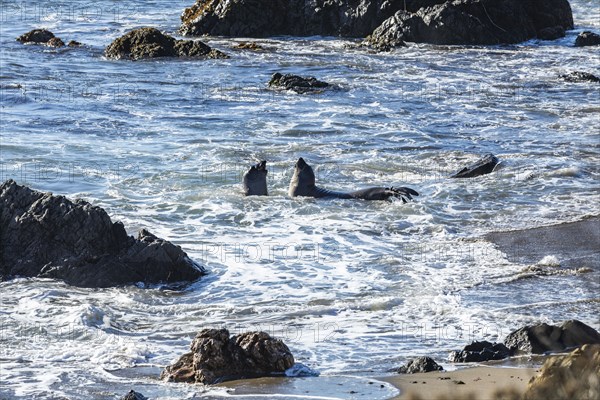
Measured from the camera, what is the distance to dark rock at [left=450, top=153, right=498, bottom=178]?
14555 millimetres

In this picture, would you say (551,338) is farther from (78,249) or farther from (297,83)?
(297,83)

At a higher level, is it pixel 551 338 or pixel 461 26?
pixel 461 26

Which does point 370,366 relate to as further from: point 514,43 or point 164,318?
point 514,43

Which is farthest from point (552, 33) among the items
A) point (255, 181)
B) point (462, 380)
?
point (462, 380)

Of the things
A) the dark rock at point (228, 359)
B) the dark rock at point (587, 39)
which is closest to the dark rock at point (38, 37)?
the dark rock at point (587, 39)

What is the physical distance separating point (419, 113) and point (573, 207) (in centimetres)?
675

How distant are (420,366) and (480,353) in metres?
0.55

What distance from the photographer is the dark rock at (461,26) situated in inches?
1084

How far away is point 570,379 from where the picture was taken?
2875 mm

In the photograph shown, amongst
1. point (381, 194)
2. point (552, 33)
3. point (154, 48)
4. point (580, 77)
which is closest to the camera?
point (381, 194)

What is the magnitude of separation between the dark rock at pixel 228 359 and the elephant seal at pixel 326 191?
5908 mm

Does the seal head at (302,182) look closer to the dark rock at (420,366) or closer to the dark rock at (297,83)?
the dark rock at (420,366)

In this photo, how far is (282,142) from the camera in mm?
17031

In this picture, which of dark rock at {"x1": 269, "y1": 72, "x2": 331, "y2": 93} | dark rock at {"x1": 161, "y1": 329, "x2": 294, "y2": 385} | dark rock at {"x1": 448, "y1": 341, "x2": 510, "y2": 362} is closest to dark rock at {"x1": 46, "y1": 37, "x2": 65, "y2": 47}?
dark rock at {"x1": 269, "y1": 72, "x2": 331, "y2": 93}
